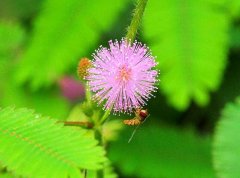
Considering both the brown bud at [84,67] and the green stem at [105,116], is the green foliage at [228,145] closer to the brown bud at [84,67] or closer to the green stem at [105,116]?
the green stem at [105,116]

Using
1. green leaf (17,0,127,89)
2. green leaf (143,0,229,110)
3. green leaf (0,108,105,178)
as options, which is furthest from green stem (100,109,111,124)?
green leaf (17,0,127,89)

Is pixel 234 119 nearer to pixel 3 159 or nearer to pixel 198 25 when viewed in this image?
pixel 198 25

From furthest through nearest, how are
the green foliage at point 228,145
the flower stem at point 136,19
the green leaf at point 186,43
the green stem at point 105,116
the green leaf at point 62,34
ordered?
the green leaf at point 62,34 → the green leaf at point 186,43 → the green foliage at point 228,145 → the green stem at point 105,116 → the flower stem at point 136,19

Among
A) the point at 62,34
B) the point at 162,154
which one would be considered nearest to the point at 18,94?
the point at 62,34

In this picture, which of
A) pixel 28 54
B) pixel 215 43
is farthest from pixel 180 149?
pixel 28 54

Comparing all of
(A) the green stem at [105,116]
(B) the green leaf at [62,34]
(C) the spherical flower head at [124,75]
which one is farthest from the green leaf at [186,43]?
(C) the spherical flower head at [124,75]

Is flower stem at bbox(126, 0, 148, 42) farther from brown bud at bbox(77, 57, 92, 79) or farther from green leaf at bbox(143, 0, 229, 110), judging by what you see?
green leaf at bbox(143, 0, 229, 110)

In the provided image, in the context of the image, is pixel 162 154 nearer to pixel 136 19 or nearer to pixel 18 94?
pixel 18 94

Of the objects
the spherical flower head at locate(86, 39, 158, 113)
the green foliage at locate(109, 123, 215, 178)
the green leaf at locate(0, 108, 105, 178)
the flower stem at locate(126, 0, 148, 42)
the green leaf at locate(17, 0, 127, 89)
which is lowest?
the green foliage at locate(109, 123, 215, 178)
